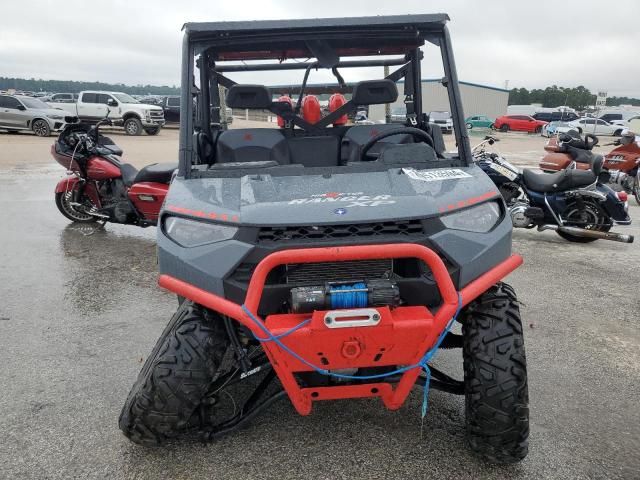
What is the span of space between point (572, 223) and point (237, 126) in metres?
4.92

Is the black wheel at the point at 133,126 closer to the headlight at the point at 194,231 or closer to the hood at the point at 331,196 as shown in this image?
the hood at the point at 331,196

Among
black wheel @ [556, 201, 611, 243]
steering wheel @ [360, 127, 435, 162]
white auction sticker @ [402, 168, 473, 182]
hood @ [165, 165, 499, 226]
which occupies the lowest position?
black wheel @ [556, 201, 611, 243]

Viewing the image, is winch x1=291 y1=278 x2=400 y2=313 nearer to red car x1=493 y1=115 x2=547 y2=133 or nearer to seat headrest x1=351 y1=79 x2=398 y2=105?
seat headrest x1=351 y1=79 x2=398 y2=105

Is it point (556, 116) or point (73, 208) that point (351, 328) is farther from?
point (556, 116)

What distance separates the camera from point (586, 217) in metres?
7.02

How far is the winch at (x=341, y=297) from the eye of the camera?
2.23m

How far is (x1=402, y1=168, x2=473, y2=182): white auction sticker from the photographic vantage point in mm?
2863

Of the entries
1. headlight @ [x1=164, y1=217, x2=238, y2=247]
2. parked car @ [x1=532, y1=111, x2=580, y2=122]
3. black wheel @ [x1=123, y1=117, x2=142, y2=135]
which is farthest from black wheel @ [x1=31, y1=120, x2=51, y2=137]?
parked car @ [x1=532, y1=111, x2=580, y2=122]

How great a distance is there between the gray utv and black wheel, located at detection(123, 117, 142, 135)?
22436 millimetres

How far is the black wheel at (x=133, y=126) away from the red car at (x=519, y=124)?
27.6m

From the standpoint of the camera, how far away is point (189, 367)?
2533 mm

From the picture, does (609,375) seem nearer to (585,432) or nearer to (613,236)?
(585,432)


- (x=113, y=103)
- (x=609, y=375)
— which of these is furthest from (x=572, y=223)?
(x=113, y=103)

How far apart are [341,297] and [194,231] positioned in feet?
2.46
